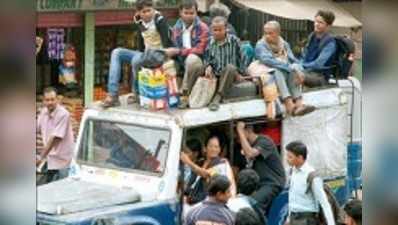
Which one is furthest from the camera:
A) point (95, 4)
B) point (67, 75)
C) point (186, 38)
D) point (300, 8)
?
point (186, 38)

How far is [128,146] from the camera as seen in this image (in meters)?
3.27

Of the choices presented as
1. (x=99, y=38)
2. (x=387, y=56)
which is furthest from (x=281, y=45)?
(x=387, y=56)

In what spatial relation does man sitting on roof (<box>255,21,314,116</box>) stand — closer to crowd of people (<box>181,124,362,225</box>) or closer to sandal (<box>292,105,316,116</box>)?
sandal (<box>292,105,316,116</box>)

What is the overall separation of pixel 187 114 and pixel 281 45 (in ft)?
1.39

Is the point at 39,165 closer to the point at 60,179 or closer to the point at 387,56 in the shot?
the point at 60,179

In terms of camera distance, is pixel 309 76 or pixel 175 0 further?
pixel 309 76

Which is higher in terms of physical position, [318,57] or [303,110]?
[318,57]

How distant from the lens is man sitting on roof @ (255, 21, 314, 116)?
3240mm

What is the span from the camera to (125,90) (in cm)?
324

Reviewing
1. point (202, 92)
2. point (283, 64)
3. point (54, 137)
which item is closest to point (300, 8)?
point (283, 64)

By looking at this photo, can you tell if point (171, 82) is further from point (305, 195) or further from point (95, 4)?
point (305, 195)

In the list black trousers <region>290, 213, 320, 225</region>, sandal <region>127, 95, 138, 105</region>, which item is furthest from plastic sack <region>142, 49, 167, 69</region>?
black trousers <region>290, 213, 320, 225</region>

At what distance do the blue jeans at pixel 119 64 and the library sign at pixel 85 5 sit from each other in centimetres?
15

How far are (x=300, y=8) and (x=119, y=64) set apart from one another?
66cm
